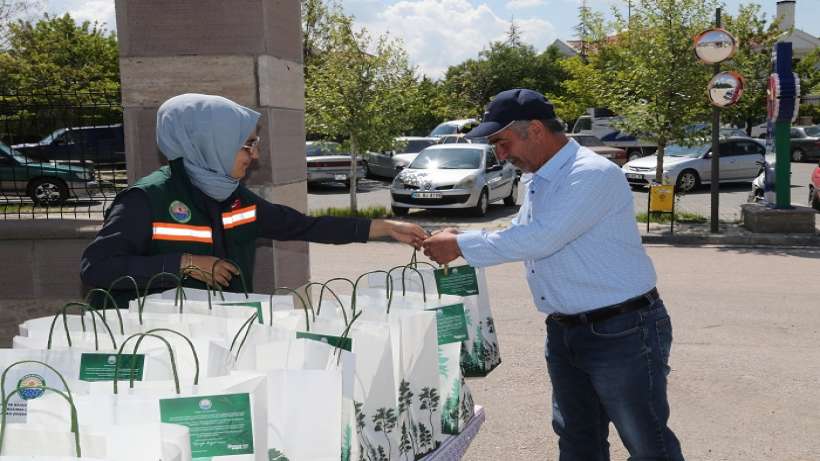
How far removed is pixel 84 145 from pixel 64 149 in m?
0.22

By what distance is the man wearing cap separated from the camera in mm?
2961

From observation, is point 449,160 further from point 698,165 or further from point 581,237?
point 581,237

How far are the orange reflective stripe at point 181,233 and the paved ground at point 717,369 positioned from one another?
2344 millimetres

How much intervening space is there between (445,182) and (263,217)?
41.5 feet

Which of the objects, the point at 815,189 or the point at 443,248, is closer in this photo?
the point at 443,248

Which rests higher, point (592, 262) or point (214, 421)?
point (592, 262)

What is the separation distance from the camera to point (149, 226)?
3.12 m

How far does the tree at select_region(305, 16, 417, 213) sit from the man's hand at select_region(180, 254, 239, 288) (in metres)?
13.6

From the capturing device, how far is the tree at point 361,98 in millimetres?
16859

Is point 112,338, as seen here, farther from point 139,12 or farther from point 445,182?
point 445,182

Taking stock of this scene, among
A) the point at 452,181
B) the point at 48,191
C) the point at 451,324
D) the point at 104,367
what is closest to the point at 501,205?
the point at 452,181

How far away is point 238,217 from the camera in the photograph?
11.3 feet

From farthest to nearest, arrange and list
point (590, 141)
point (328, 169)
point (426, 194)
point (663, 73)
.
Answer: point (590, 141) → point (328, 169) → point (426, 194) → point (663, 73)

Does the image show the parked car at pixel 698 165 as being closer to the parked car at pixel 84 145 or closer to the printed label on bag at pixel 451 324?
the parked car at pixel 84 145
